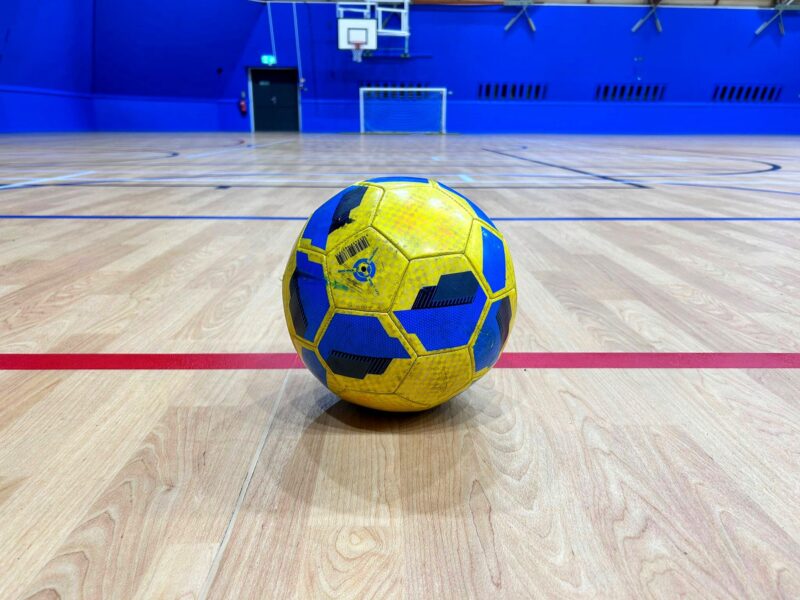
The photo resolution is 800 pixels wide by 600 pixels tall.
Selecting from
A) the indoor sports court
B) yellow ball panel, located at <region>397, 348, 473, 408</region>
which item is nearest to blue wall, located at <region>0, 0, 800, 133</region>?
the indoor sports court

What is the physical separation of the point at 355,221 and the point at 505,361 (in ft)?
2.09

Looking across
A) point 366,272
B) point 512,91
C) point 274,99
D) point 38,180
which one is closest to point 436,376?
point 366,272

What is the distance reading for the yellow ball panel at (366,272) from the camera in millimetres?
1023

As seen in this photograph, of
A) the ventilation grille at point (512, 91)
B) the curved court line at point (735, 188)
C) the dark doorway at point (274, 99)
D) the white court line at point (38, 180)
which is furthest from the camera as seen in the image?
the dark doorway at point (274, 99)

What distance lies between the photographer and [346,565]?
80cm

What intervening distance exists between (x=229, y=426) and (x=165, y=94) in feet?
65.7

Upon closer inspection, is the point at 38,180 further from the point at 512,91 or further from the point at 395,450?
the point at 512,91

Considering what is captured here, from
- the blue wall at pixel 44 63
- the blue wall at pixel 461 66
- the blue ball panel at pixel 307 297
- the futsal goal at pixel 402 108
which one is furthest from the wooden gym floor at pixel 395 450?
the blue wall at pixel 461 66

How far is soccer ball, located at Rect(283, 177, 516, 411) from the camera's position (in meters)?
1.03

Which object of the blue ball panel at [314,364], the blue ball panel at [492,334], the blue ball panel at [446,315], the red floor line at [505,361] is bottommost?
the red floor line at [505,361]

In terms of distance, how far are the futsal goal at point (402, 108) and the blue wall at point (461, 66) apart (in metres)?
0.61

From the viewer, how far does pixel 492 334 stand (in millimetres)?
1116

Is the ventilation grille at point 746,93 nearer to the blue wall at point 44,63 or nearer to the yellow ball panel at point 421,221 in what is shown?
the blue wall at point 44,63

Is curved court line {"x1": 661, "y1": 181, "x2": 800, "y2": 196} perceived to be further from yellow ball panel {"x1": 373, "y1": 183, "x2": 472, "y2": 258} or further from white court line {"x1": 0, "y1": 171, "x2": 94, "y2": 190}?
white court line {"x1": 0, "y1": 171, "x2": 94, "y2": 190}
